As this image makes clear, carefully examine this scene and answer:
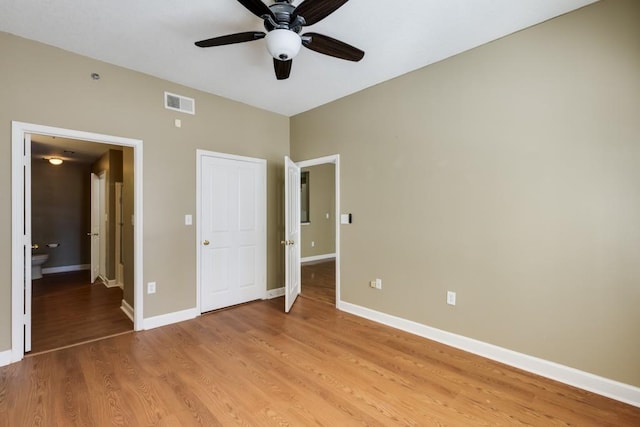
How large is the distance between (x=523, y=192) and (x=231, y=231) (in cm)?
332

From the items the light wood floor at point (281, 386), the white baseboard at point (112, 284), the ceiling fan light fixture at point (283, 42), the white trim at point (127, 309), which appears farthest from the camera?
the white baseboard at point (112, 284)

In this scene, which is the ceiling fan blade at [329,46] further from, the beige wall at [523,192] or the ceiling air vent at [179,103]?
the ceiling air vent at [179,103]

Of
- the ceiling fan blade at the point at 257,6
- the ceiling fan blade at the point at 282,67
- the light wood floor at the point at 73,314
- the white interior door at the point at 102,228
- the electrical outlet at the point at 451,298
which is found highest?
the ceiling fan blade at the point at 257,6

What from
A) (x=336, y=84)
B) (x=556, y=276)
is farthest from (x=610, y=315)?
(x=336, y=84)

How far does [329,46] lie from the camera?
218 cm

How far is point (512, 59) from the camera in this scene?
2463mm

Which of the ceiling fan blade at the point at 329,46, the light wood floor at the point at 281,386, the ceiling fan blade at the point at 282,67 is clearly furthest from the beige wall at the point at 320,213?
the ceiling fan blade at the point at 329,46

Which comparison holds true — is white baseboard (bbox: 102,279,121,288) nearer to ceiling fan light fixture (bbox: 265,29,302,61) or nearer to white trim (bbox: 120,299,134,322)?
white trim (bbox: 120,299,134,322)

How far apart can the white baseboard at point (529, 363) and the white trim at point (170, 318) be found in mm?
2296

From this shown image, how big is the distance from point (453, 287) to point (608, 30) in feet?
7.53

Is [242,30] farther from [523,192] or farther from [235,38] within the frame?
[523,192]

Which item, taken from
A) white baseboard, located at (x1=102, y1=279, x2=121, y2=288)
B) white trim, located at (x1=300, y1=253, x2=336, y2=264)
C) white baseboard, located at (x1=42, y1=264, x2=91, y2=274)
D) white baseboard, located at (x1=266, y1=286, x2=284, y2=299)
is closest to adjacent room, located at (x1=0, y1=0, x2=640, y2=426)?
white baseboard, located at (x1=266, y1=286, x2=284, y2=299)

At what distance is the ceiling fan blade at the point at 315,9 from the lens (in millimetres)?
1724

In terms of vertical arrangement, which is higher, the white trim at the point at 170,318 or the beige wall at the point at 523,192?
the beige wall at the point at 523,192
